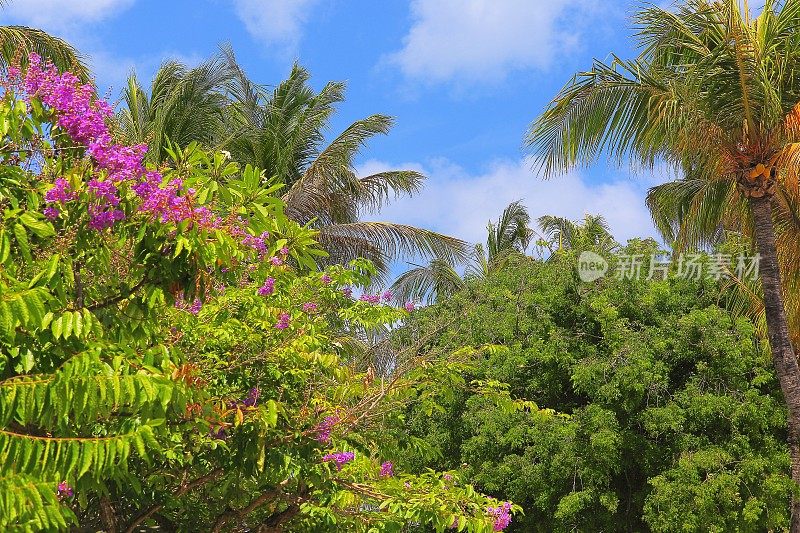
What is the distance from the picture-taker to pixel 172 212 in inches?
146

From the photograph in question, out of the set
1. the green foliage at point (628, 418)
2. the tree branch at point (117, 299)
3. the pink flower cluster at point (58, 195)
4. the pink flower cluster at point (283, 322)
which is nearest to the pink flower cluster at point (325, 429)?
the pink flower cluster at point (283, 322)

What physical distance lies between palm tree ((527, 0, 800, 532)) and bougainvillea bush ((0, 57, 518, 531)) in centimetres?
530

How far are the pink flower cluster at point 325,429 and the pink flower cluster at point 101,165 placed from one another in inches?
81.8


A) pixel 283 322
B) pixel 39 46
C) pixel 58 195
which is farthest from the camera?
pixel 39 46

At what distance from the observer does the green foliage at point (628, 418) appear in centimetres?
1198

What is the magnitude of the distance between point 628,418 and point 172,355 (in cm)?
969

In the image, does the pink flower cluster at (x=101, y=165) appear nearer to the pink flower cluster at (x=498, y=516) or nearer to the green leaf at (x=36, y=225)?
the green leaf at (x=36, y=225)

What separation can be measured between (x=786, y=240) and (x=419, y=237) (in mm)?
6699

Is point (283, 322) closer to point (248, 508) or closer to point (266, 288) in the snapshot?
point (266, 288)

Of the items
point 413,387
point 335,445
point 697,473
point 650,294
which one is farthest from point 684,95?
point 335,445

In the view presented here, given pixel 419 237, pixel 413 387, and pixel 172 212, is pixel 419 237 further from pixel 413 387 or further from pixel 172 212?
pixel 172 212

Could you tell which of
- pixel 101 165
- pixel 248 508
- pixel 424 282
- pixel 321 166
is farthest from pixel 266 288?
pixel 424 282

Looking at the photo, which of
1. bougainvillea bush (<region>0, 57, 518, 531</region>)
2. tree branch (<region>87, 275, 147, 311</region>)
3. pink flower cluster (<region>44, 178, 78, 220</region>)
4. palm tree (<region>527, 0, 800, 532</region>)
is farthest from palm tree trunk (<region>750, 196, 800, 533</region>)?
pink flower cluster (<region>44, 178, 78, 220</region>)

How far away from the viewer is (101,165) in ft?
12.4
